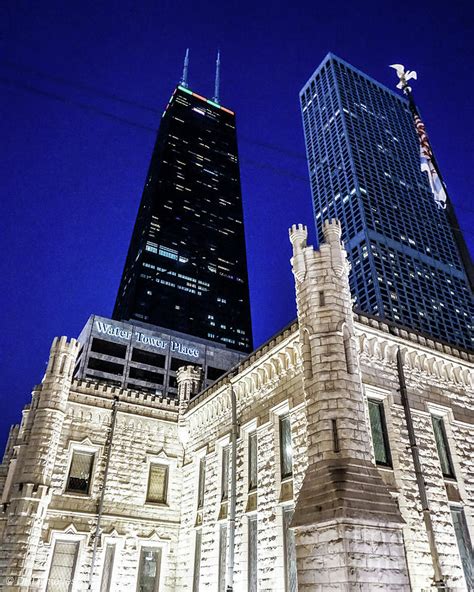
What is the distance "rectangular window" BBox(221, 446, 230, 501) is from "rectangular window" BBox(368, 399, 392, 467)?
9015 mm

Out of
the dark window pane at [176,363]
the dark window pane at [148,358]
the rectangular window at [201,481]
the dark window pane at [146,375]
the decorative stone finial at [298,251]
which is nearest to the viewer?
the decorative stone finial at [298,251]

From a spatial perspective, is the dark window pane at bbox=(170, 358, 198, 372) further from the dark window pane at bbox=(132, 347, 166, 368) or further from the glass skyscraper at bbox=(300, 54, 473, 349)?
the glass skyscraper at bbox=(300, 54, 473, 349)

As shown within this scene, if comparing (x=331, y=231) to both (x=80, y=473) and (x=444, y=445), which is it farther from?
(x=80, y=473)

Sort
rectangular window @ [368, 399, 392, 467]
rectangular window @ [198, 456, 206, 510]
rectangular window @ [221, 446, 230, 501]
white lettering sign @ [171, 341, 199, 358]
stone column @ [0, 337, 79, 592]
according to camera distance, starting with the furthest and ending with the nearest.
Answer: white lettering sign @ [171, 341, 199, 358] < rectangular window @ [198, 456, 206, 510] < rectangular window @ [221, 446, 230, 501] < stone column @ [0, 337, 79, 592] < rectangular window @ [368, 399, 392, 467]

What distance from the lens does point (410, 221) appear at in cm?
13988

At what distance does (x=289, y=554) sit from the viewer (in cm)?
1806

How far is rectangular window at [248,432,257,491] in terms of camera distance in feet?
71.5

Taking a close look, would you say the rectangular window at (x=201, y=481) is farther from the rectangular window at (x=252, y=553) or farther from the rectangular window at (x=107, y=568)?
the rectangular window at (x=252, y=553)

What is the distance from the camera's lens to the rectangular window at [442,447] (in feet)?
64.4

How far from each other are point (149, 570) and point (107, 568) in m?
2.48

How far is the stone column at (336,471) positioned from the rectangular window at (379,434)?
11.8 feet

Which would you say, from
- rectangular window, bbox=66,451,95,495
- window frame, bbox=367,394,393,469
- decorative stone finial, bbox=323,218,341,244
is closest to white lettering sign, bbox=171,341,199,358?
rectangular window, bbox=66,451,95,495

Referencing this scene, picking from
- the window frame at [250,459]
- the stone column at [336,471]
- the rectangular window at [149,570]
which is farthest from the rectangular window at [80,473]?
the stone column at [336,471]

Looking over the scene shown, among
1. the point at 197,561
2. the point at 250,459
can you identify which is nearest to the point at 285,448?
the point at 250,459
